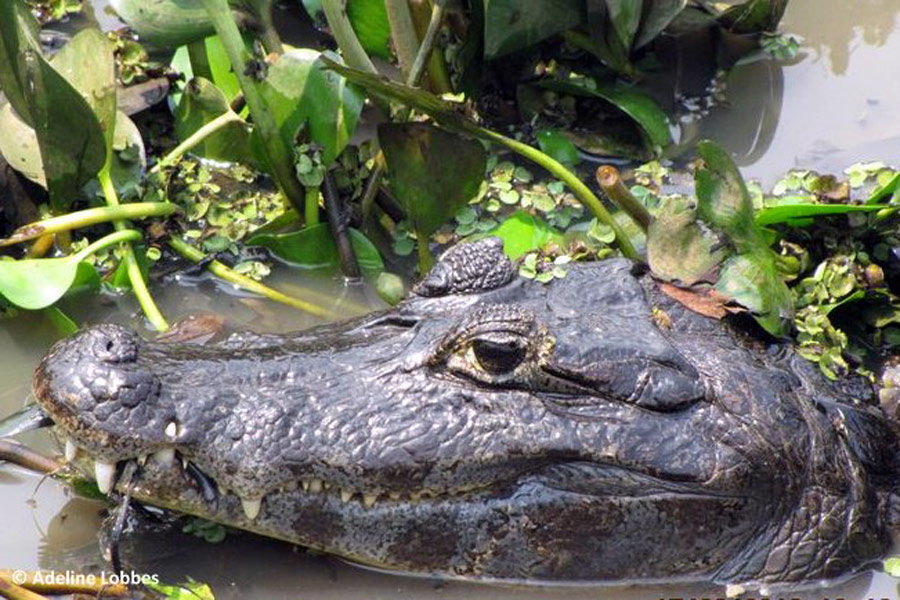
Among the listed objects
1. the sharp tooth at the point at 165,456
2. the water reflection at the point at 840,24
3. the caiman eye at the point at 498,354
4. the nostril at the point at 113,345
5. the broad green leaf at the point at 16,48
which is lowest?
the water reflection at the point at 840,24

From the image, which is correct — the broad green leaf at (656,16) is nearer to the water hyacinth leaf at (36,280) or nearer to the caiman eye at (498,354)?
the caiman eye at (498,354)

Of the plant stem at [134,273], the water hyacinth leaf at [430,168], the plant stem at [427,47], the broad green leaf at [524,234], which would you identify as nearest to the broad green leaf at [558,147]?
the broad green leaf at [524,234]

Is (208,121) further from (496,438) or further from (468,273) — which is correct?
(496,438)

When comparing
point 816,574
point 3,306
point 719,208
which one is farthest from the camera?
point 3,306

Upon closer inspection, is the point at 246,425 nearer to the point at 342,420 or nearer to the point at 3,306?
the point at 342,420

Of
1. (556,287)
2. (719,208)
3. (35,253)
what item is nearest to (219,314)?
(35,253)

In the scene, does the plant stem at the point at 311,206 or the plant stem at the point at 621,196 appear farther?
Answer: the plant stem at the point at 311,206

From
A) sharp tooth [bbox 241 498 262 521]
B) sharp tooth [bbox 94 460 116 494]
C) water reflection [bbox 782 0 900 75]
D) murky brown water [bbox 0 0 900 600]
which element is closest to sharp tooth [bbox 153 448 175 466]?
sharp tooth [bbox 94 460 116 494]
